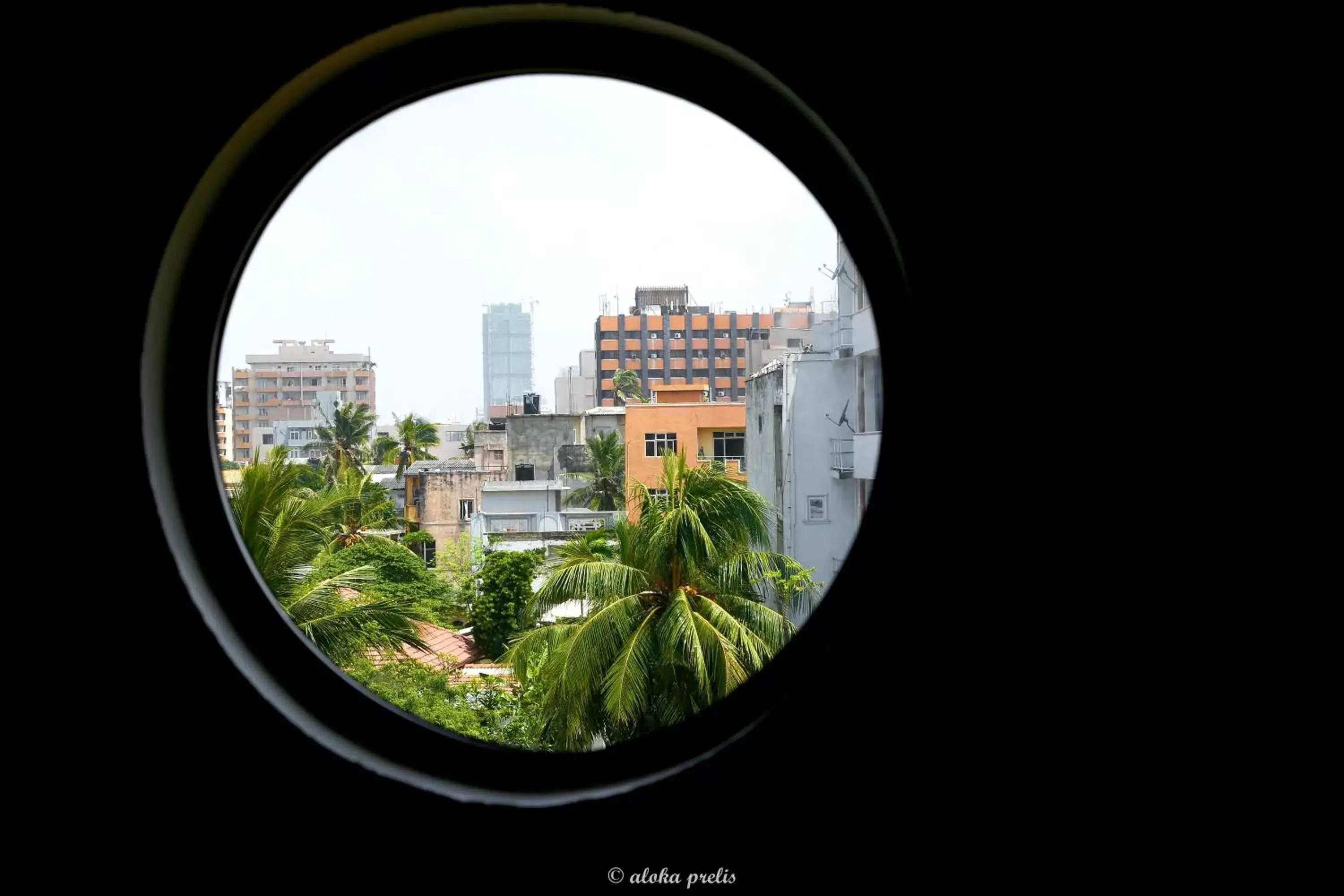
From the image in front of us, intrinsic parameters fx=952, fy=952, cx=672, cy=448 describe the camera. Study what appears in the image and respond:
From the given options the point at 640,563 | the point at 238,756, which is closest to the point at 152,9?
the point at 238,756

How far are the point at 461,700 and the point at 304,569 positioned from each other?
229 cm

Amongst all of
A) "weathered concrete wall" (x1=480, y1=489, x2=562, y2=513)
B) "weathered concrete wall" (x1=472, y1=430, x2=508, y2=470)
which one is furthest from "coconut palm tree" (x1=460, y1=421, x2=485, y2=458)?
"weathered concrete wall" (x1=480, y1=489, x2=562, y2=513)

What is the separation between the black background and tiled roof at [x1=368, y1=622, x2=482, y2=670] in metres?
7.01

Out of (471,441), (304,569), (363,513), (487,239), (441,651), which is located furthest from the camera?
(471,441)

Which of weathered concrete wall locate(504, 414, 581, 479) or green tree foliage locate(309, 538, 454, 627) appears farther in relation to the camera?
weathered concrete wall locate(504, 414, 581, 479)

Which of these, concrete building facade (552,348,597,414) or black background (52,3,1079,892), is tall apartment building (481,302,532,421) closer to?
concrete building facade (552,348,597,414)

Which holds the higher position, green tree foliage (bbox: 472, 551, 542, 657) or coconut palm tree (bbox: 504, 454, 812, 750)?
coconut palm tree (bbox: 504, 454, 812, 750)

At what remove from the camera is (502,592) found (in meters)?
11.1

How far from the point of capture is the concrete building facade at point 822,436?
980 cm

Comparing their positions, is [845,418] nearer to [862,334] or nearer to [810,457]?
[810,457]

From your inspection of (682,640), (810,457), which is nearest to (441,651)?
Result: (810,457)

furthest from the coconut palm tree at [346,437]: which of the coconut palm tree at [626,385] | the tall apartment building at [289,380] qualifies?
the tall apartment building at [289,380]

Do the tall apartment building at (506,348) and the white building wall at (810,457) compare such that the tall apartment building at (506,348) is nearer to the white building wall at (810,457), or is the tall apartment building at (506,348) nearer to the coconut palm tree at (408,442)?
the coconut palm tree at (408,442)

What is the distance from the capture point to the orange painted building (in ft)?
46.4
